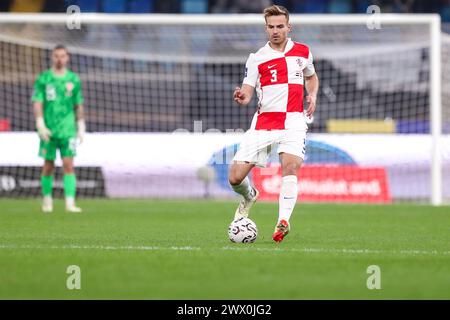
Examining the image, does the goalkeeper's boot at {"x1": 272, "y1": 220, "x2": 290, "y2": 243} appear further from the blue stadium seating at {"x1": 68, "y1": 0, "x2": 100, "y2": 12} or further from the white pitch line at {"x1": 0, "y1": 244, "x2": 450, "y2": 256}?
the blue stadium seating at {"x1": 68, "y1": 0, "x2": 100, "y2": 12}

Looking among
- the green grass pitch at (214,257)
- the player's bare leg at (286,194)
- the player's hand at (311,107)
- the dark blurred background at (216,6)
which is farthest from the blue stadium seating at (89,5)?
the player's bare leg at (286,194)

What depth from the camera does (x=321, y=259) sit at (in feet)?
26.5

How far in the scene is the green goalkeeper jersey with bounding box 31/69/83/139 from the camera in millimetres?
14359

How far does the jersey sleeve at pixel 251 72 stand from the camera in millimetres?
9703

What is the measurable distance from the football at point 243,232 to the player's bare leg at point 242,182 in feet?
0.93

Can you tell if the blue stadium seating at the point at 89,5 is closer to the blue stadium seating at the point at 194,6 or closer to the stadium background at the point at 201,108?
the blue stadium seating at the point at 194,6

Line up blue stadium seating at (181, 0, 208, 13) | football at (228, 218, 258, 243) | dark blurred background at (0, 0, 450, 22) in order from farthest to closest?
1. blue stadium seating at (181, 0, 208, 13)
2. dark blurred background at (0, 0, 450, 22)
3. football at (228, 218, 258, 243)

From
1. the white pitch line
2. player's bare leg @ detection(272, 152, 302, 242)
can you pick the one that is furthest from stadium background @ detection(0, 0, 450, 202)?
the white pitch line

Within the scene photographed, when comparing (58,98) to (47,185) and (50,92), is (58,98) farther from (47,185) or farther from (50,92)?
(47,185)

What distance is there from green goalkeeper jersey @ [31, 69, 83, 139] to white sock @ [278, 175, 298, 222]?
5.46 meters

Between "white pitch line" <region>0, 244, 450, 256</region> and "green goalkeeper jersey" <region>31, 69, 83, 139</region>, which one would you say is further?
"green goalkeeper jersey" <region>31, 69, 83, 139</region>

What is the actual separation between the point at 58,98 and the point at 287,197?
228 inches

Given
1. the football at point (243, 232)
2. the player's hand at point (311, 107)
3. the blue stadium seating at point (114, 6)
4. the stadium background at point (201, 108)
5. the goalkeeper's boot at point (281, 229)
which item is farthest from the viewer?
the blue stadium seating at point (114, 6)

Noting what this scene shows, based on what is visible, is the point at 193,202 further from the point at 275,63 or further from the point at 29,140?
the point at 275,63
